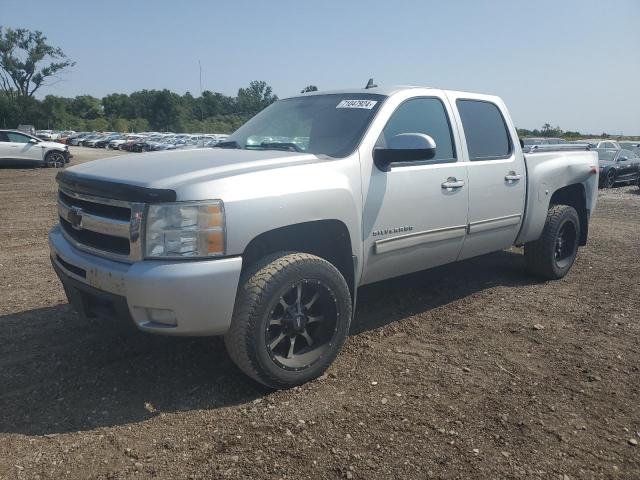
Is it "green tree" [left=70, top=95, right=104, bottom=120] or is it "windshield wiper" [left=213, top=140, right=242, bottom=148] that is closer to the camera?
"windshield wiper" [left=213, top=140, right=242, bottom=148]

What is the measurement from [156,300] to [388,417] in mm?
1373

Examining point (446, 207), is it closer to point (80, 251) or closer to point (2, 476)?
point (80, 251)

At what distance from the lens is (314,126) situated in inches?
156

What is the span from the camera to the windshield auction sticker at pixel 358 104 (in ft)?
12.6

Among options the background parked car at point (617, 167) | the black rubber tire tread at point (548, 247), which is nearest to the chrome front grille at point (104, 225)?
the black rubber tire tread at point (548, 247)

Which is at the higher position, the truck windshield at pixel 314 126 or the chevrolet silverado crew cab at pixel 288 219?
the truck windshield at pixel 314 126

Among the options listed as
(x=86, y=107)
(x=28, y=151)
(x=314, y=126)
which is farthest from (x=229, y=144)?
(x=86, y=107)

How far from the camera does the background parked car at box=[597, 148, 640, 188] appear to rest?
1766 cm

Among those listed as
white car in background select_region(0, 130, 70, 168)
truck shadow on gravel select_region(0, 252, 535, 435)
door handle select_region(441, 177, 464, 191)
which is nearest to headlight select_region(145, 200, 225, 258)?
truck shadow on gravel select_region(0, 252, 535, 435)

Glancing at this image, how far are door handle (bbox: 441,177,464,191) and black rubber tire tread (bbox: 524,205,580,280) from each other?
5.59ft

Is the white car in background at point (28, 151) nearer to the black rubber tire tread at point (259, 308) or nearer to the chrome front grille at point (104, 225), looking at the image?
the chrome front grille at point (104, 225)

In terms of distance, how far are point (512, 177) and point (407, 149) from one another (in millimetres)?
1713

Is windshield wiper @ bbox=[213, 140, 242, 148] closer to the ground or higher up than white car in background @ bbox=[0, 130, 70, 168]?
higher up

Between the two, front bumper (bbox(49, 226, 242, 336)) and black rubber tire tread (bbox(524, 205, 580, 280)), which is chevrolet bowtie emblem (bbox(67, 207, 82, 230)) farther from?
black rubber tire tread (bbox(524, 205, 580, 280))
